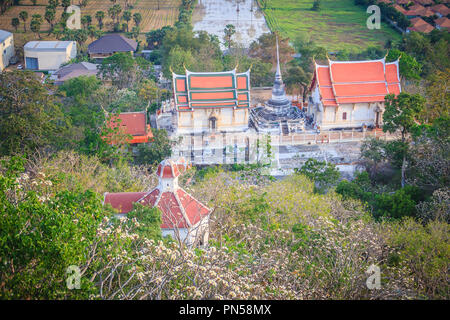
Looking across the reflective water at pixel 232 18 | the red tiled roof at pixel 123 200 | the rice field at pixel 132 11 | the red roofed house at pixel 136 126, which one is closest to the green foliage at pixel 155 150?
the red roofed house at pixel 136 126

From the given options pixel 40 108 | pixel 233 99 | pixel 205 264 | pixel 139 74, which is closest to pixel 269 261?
pixel 205 264

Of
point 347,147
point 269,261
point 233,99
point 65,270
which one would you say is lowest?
point 347,147

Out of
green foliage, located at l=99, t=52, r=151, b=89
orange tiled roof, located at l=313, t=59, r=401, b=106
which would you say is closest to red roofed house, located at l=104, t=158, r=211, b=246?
orange tiled roof, located at l=313, t=59, r=401, b=106

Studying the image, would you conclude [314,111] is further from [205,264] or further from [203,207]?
[205,264]

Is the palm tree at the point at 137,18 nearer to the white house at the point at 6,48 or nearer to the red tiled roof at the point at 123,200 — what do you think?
→ the white house at the point at 6,48

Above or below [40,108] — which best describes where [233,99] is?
below
